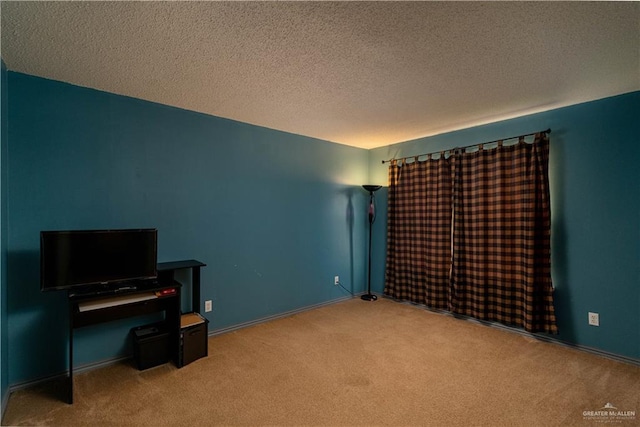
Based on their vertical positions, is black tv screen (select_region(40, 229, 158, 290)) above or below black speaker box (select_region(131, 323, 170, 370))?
above

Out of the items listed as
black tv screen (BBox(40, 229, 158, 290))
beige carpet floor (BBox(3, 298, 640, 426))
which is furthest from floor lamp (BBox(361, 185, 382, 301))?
black tv screen (BBox(40, 229, 158, 290))

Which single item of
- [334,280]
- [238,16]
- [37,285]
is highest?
[238,16]

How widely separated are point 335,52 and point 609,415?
9.49 feet

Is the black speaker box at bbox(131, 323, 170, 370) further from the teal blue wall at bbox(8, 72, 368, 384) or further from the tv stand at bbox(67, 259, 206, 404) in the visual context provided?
the teal blue wall at bbox(8, 72, 368, 384)

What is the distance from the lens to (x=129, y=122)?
2615mm

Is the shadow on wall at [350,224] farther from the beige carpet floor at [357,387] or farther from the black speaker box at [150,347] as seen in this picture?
the black speaker box at [150,347]

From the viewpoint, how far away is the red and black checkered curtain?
2.95 metres

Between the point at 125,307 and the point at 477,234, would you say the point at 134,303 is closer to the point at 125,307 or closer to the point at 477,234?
the point at 125,307

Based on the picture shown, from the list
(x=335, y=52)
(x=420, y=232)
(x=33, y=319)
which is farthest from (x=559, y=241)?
(x=33, y=319)

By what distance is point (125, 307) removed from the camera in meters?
2.29

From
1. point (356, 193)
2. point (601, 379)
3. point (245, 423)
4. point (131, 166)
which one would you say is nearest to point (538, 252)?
point (601, 379)

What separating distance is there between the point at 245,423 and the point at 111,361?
1.48m

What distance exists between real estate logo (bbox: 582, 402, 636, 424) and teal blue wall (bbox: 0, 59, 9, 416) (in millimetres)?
3742

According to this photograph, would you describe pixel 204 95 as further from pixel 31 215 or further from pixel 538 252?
pixel 538 252
